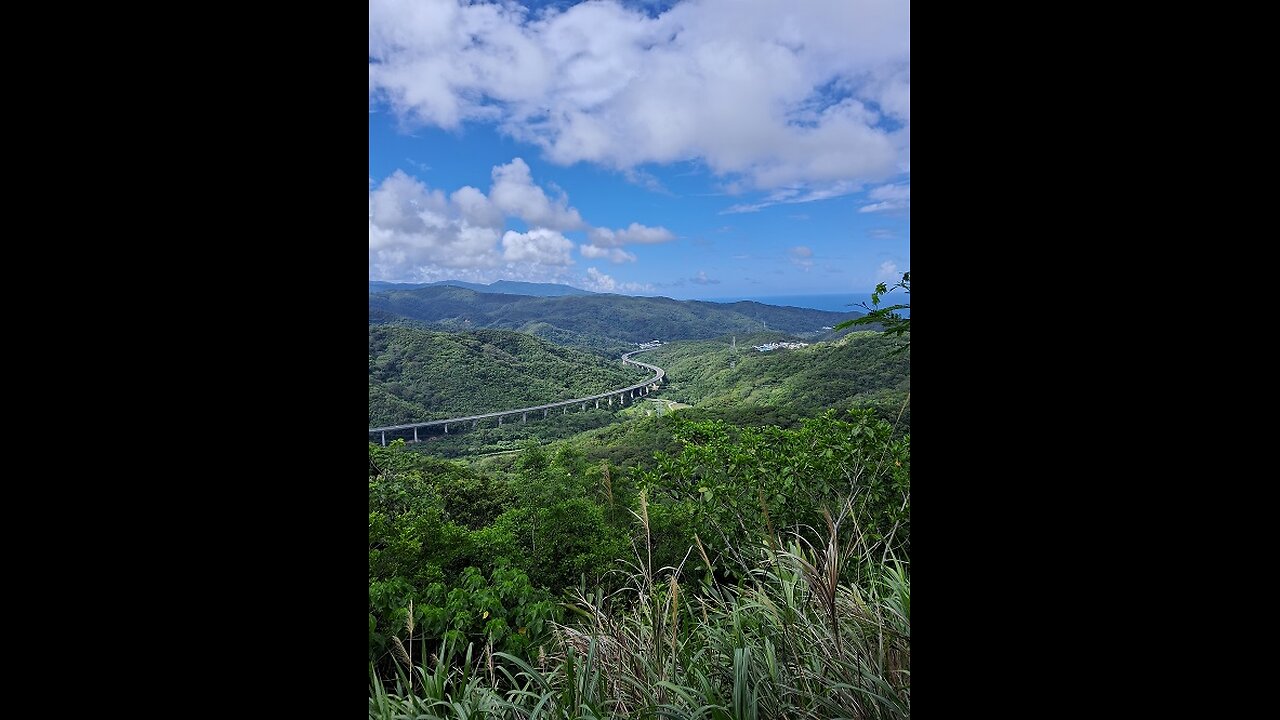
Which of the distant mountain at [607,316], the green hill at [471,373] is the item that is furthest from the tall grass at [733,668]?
the distant mountain at [607,316]

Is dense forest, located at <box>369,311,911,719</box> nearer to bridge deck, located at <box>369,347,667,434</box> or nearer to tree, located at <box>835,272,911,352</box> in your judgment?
bridge deck, located at <box>369,347,667,434</box>

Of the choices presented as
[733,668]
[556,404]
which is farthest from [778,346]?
[733,668]

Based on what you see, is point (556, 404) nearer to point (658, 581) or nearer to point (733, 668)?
point (658, 581)

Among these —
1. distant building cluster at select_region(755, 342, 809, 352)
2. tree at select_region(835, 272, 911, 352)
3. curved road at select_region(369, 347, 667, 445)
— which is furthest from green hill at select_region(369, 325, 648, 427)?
tree at select_region(835, 272, 911, 352)

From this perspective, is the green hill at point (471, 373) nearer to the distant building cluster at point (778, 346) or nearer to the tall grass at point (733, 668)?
the distant building cluster at point (778, 346)
